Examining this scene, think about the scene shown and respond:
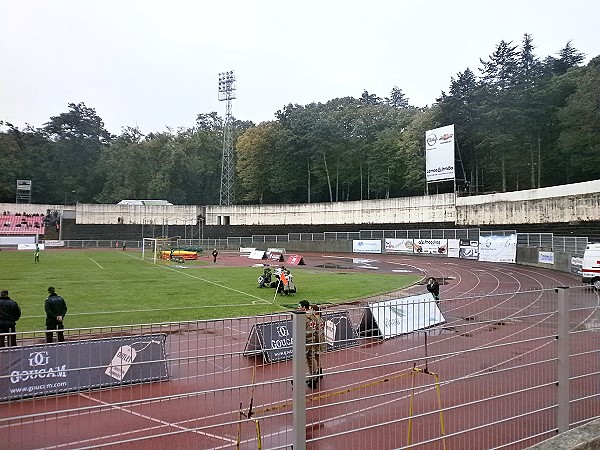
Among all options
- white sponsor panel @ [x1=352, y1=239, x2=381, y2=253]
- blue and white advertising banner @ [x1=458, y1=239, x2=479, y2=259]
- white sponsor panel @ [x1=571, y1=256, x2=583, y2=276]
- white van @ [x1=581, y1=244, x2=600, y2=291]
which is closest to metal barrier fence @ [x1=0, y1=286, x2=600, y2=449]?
white van @ [x1=581, y1=244, x2=600, y2=291]

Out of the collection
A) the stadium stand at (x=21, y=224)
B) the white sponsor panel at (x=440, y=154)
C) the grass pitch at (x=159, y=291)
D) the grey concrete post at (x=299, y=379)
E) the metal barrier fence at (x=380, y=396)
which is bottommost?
the grass pitch at (x=159, y=291)

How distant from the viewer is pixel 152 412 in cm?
827

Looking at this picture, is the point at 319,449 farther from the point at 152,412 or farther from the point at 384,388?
the point at 152,412

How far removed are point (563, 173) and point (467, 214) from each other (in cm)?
1568

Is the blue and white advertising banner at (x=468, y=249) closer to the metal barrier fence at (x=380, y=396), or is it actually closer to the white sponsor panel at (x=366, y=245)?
the white sponsor panel at (x=366, y=245)

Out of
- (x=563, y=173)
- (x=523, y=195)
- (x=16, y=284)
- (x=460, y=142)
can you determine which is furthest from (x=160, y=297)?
(x=563, y=173)

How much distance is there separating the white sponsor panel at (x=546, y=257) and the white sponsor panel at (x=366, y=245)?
19.9 m

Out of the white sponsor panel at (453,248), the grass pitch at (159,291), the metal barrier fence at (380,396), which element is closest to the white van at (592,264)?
the grass pitch at (159,291)

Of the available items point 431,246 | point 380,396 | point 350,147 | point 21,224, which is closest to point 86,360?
point 380,396

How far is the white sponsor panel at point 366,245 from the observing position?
5784cm

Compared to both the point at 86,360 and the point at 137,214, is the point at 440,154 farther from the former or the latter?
the point at 137,214

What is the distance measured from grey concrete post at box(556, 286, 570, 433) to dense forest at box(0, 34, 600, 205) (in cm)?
4866

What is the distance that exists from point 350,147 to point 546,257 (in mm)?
44353

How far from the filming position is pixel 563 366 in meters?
5.37
